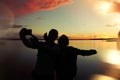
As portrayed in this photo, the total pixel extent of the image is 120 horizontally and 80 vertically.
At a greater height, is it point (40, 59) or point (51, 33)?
point (51, 33)

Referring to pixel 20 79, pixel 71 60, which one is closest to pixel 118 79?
pixel 20 79

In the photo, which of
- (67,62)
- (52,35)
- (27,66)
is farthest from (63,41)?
(27,66)

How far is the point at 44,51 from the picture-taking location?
597cm

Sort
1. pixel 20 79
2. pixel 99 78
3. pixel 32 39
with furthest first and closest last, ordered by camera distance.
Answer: pixel 99 78, pixel 20 79, pixel 32 39

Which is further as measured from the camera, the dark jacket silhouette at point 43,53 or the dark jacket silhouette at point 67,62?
the dark jacket silhouette at point 67,62

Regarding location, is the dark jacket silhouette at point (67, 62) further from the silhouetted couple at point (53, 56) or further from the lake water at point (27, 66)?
the lake water at point (27, 66)

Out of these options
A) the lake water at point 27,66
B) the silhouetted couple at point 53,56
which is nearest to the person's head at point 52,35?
the silhouetted couple at point 53,56

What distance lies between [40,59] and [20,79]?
1016 cm

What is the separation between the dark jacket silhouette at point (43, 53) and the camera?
19.4 ft

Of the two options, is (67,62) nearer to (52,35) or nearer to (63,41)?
(63,41)

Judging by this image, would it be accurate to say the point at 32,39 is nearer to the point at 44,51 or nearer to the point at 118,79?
the point at 44,51

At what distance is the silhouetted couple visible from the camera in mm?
5934

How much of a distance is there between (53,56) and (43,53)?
16 centimetres

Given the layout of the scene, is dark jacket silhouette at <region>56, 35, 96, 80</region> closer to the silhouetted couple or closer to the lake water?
the silhouetted couple
